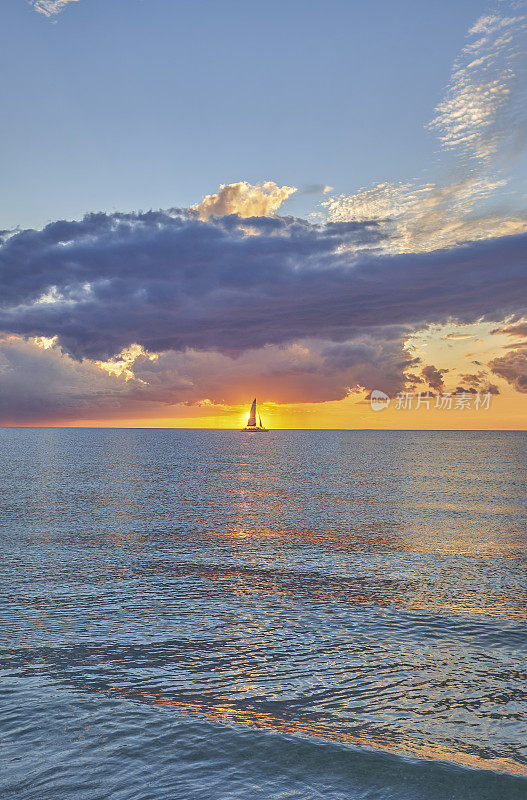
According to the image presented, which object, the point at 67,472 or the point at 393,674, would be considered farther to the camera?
the point at 67,472

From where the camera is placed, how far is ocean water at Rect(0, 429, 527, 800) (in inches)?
518

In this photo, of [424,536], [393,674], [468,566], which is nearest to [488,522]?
[424,536]

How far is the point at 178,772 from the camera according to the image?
13.2 metres

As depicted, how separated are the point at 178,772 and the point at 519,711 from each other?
→ 32.2 ft

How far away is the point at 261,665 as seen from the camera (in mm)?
19438

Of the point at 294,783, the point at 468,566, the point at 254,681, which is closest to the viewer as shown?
the point at 294,783

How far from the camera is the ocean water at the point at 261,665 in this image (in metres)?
13.1

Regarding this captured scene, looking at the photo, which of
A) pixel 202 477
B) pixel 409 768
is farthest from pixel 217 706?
pixel 202 477

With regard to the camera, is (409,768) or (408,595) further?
(408,595)

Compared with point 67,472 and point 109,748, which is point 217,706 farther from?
point 67,472

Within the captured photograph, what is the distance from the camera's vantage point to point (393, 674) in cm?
1875

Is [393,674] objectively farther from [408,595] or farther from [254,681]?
[408,595]

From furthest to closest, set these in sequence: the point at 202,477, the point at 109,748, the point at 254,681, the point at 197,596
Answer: the point at 202,477 → the point at 197,596 → the point at 254,681 → the point at 109,748

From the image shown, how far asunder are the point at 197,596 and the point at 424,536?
25515 millimetres
